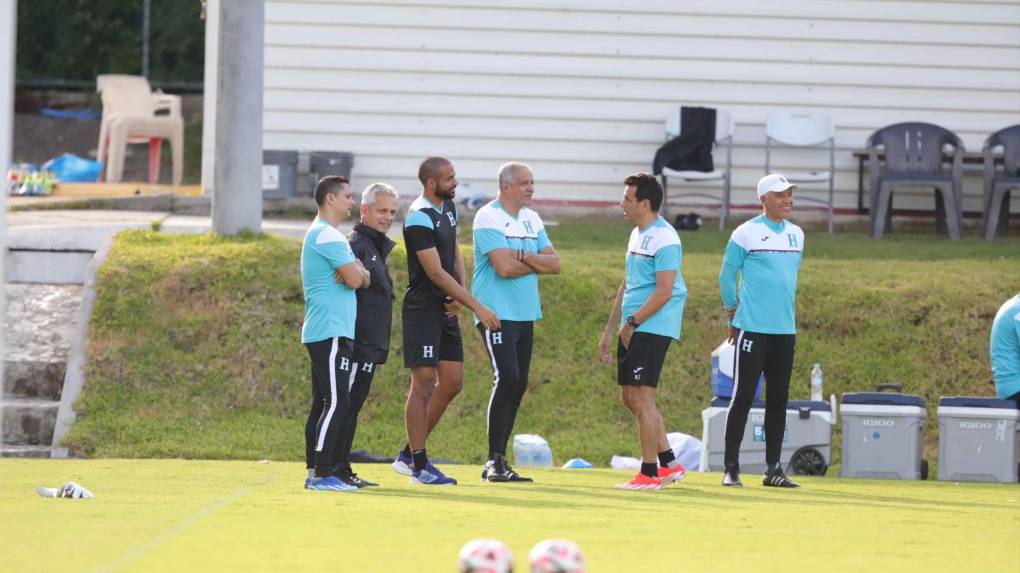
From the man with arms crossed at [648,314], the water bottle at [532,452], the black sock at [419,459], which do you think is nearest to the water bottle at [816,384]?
the water bottle at [532,452]

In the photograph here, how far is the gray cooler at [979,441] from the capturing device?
38.8 ft

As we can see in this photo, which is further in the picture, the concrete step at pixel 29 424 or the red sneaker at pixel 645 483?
the concrete step at pixel 29 424

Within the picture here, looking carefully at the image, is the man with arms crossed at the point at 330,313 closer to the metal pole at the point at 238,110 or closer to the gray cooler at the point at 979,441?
the gray cooler at the point at 979,441

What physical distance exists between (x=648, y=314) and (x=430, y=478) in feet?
5.16

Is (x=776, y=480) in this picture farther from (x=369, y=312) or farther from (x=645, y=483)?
(x=369, y=312)

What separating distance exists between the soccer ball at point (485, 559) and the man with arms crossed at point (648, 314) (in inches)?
181

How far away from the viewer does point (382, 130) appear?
60.7 feet

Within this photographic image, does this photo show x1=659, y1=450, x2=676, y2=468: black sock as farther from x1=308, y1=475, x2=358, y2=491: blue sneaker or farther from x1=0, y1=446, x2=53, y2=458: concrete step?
x1=0, y1=446, x2=53, y2=458: concrete step

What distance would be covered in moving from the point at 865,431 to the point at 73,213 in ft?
30.2

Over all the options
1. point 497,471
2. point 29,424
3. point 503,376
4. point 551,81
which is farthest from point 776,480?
point 551,81

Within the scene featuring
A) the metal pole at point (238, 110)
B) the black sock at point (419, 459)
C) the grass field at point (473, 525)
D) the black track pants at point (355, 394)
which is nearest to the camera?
the grass field at point (473, 525)

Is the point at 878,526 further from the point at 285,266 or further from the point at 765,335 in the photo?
the point at 285,266

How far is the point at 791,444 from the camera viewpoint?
1217cm

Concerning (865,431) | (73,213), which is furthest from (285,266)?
(865,431)
